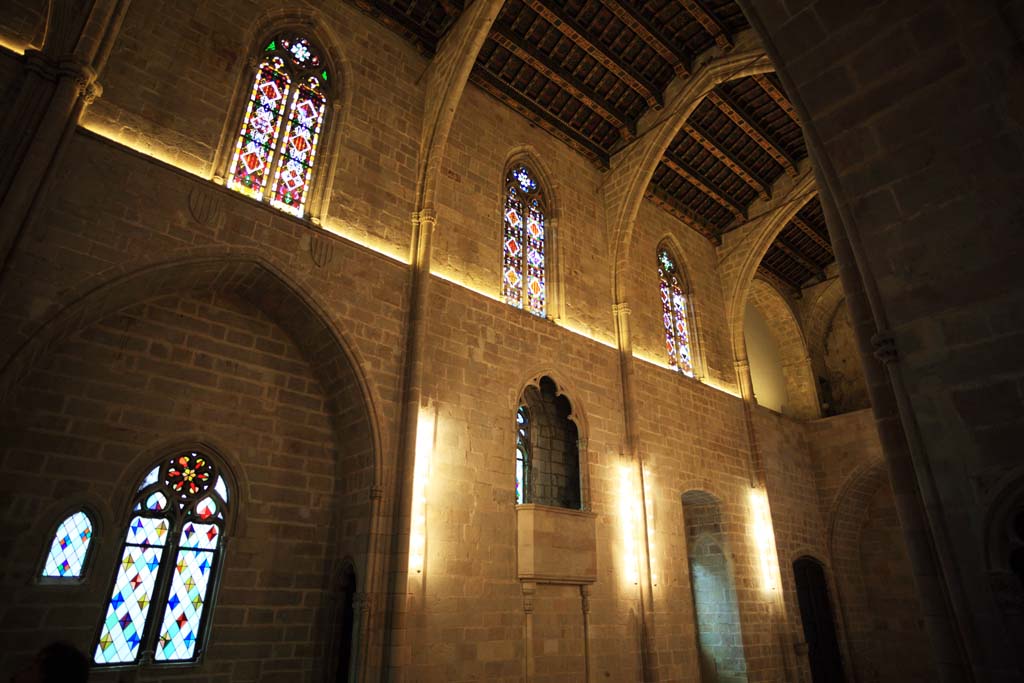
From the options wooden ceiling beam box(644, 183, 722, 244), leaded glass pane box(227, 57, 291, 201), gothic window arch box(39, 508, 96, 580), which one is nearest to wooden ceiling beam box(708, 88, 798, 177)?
wooden ceiling beam box(644, 183, 722, 244)

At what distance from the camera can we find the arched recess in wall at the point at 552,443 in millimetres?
8641

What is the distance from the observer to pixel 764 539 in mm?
11719

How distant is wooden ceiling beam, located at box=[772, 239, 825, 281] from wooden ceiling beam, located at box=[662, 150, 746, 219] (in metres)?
1.89

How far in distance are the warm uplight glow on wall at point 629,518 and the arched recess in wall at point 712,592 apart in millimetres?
1861

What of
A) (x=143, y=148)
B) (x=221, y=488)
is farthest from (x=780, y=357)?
(x=143, y=148)

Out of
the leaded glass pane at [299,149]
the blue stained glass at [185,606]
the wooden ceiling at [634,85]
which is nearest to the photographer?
the blue stained glass at [185,606]

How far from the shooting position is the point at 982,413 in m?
3.38

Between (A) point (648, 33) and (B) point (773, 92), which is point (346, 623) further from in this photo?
(B) point (773, 92)

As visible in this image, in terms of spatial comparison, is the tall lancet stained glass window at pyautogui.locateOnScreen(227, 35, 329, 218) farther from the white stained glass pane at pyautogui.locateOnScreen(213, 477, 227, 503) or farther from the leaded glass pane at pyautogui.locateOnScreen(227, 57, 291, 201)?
the white stained glass pane at pyautogui.locateOnScreen(213, 477, 227, 503)

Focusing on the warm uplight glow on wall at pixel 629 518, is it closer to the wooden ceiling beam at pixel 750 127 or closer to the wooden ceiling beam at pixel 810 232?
the wooden ceiling beam at pixel 750 127

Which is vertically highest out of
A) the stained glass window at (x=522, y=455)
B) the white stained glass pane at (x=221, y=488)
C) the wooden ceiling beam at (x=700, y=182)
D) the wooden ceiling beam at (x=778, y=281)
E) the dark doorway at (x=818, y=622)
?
the wooden ceiling beam at (x=700, y=182)

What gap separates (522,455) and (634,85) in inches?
276

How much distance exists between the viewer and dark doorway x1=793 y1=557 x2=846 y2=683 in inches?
482

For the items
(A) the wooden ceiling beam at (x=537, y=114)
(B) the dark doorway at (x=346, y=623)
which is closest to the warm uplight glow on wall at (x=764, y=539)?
(A) the wooden ceiling beam at (x=537, y=114)
